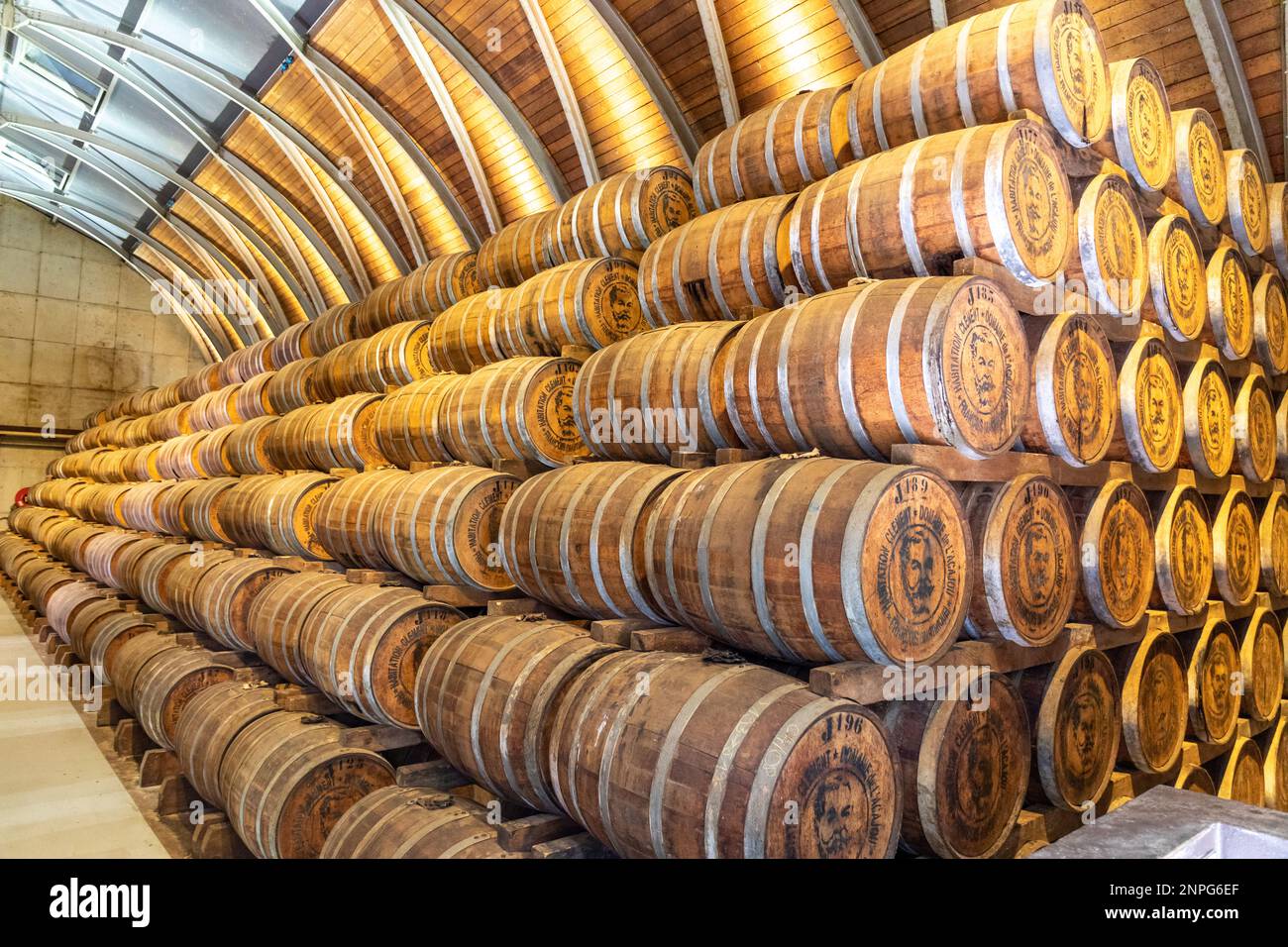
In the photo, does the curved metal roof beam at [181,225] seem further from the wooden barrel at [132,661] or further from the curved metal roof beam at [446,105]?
the wooden barrel at [132,661]

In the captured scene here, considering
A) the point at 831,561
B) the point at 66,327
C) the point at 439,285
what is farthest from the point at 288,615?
the point at 66,327

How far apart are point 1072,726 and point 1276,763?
3.14m

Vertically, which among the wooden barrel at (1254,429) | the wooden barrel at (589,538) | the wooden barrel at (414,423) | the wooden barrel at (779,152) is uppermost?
the wooden barrel at (779,152)

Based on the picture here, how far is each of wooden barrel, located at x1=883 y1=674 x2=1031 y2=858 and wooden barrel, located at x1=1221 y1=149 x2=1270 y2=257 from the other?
418 centimetres

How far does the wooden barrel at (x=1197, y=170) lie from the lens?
5.35m

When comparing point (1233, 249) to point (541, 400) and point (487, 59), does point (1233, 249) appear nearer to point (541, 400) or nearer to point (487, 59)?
point (541, 400)

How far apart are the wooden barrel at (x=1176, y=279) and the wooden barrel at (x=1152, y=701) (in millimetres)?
1864

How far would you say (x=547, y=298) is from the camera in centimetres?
640

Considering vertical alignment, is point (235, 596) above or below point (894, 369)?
below

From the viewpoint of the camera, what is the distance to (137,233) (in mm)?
23203

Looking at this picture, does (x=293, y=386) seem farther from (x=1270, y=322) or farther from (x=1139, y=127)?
(x=1270, y=322)

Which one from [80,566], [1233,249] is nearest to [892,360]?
[1233,249]

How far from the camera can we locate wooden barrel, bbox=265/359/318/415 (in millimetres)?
9797

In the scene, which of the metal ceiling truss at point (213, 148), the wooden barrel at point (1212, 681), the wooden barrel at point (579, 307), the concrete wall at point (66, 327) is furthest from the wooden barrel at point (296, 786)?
the concrete wall at point (66, 327)
